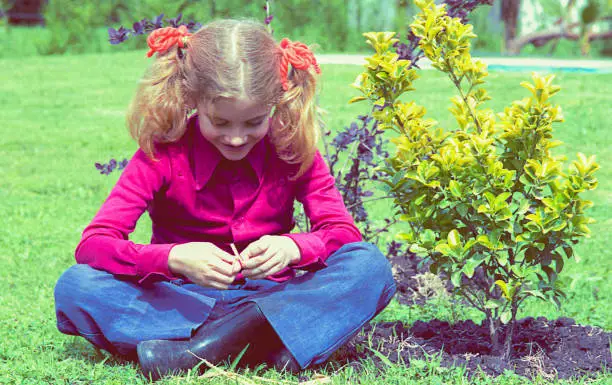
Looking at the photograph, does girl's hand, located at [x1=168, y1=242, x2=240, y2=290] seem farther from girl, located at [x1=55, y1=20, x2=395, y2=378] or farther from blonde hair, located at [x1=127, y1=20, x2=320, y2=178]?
blonde hair, located at [x1=127, y1=20, x2=320, y2=178]

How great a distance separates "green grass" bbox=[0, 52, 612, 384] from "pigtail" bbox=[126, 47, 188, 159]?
2.63 ft

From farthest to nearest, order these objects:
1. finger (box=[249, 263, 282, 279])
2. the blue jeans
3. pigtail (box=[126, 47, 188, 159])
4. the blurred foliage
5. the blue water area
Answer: the blurred foliage → the blue water area → pigtail (box=[126, 47, 188, 159]) → the blue jeans → finger (box=[249, 263, 282, 279])

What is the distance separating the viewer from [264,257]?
2.93m

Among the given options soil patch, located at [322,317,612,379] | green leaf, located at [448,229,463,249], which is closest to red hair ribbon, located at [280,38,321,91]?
green leaf, located at [448,229,463,249]

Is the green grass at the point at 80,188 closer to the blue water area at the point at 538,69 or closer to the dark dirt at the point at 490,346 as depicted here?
the dark dirt at the point at 490,346

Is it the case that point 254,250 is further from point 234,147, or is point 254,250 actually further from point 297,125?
point 297,125

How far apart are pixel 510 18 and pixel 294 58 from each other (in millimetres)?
12492

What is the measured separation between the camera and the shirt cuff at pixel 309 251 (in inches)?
123

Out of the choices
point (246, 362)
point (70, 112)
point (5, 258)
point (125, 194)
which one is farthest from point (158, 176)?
point (70, 112)

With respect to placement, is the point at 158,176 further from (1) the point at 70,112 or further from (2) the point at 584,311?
(1) the point at 70,112

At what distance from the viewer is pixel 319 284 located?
3148mm

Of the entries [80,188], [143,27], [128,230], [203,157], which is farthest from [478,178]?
[80,188]

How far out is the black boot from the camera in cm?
299

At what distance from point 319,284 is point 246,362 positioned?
1.21 ft
